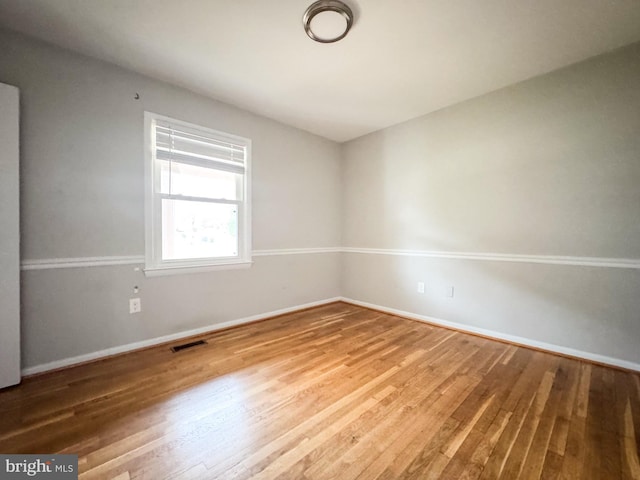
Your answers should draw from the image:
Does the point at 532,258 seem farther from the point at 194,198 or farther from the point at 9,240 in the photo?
the point at 9,240

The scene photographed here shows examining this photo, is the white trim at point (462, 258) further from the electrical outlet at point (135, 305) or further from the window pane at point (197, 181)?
the window pane at point (197, 181)

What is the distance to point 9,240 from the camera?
1691 millimetres

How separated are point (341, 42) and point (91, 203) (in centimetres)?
234

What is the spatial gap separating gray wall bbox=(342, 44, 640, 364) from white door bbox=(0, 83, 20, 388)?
3462mm

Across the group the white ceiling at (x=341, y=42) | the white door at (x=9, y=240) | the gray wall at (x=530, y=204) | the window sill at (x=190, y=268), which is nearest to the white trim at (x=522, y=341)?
the gray wall at (x=530, y=204)

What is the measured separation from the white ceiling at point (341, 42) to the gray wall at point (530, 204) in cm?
32

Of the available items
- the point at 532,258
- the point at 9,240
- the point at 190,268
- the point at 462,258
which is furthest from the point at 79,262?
the point at 532,258

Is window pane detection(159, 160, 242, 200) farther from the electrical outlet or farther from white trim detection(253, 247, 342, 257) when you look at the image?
the electrical outlet

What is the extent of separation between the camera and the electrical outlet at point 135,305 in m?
2.24

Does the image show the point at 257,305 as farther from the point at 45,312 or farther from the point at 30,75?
the point at 30,75

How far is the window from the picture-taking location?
7.77 ft

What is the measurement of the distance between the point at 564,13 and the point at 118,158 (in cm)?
344

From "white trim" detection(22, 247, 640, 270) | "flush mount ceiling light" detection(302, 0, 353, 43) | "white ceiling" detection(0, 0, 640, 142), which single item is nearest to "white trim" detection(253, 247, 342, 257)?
"white trim" detection(22, 247, 640, 270)

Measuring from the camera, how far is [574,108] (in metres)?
2.19
